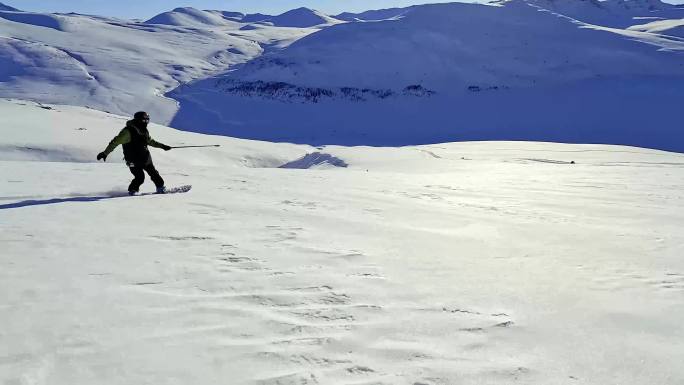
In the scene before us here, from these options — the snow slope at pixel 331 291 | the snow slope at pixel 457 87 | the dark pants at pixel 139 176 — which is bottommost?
the snow slope at pixel 331 291

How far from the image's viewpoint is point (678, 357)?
278 cm

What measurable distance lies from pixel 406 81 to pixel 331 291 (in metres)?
71.6

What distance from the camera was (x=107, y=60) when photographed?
85.5m

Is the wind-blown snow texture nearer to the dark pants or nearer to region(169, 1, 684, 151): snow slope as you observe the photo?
region(169, 1, 684, 151): snow slope

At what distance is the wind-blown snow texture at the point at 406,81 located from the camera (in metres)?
56.9

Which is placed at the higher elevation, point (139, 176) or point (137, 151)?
point (137, 151)

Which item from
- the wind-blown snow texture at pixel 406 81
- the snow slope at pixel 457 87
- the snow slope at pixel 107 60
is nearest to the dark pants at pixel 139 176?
the snow slope at pixel 457 87

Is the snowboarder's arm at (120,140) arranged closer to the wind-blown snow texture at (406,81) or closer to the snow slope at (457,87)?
the snow slope at (457,87)

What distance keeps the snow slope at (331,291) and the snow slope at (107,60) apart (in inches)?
2231

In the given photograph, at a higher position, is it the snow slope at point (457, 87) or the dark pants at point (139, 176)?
the snow slope at point (457, 87)

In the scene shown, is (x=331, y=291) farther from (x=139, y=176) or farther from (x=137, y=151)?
(x=137, y=151)

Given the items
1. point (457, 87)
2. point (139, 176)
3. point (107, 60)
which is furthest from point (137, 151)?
point (107, 60)

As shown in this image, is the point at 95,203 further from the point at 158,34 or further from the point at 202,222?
the point at 158,34

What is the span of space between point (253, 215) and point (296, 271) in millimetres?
2526
